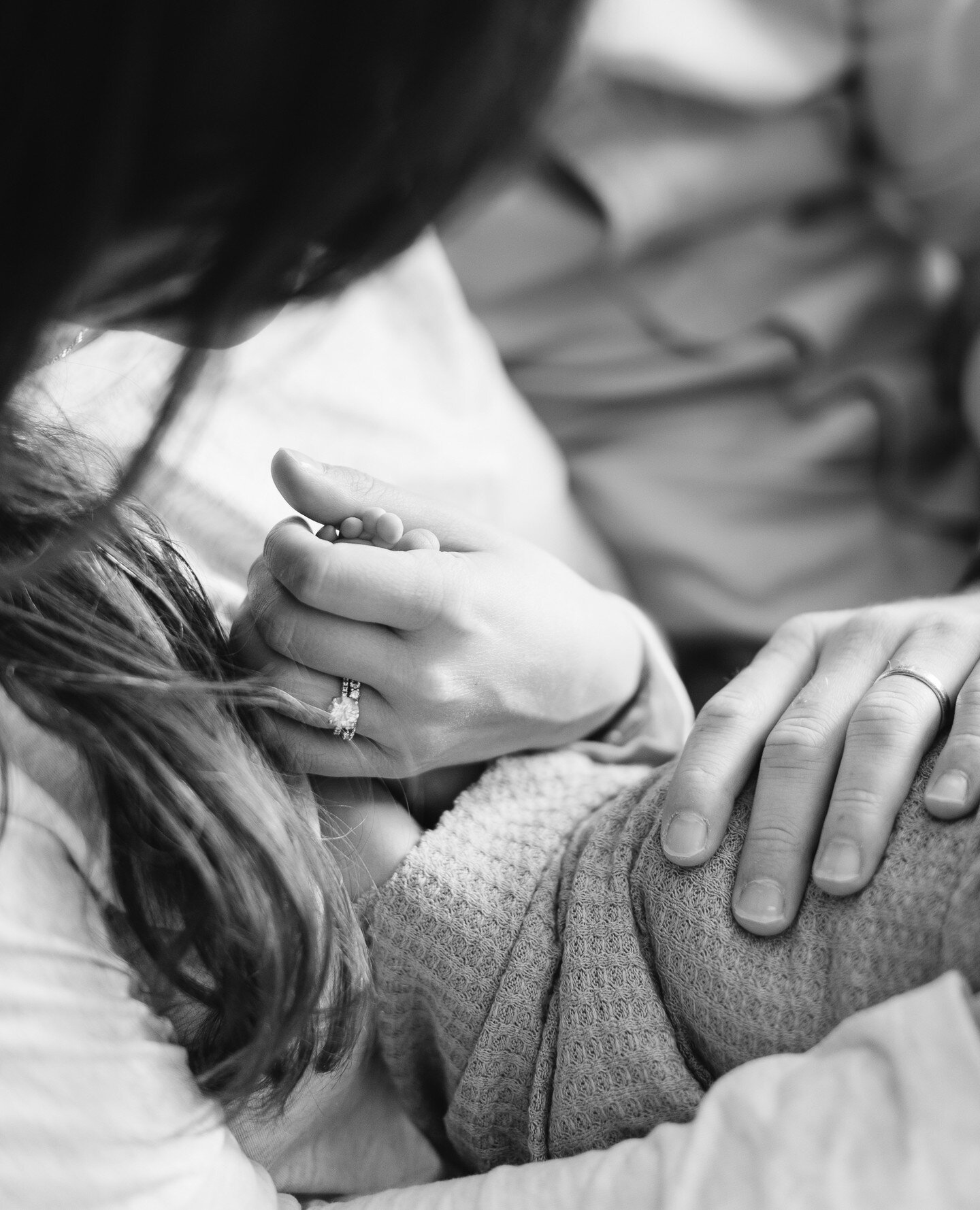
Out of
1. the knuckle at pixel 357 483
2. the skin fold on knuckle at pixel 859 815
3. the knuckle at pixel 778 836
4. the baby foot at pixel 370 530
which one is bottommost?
the knuckle at pixel 778 836

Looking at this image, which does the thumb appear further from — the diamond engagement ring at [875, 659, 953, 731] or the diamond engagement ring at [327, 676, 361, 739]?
the diamond engagement ring at [875, 659, 953, 731]

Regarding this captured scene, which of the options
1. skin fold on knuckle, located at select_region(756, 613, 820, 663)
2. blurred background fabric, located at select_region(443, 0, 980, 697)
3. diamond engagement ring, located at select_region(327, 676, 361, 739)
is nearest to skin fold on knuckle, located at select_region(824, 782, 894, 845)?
skin fold on knuckle, located at select_region(756, 613, 820, 663)

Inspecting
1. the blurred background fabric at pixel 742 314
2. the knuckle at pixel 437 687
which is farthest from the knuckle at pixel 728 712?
the blurred background fabric at pixel 742 314

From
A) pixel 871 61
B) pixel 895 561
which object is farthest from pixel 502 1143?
pixel 871 61

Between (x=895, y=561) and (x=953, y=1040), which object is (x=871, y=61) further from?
(x=953, y=1040)

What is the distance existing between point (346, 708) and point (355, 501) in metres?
0.10

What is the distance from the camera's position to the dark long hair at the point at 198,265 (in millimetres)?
280

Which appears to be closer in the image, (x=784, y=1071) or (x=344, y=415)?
(x=784, y=1071)

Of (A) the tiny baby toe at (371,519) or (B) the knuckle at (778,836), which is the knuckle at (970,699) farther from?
(A) the tiny baby toe at (371,519)

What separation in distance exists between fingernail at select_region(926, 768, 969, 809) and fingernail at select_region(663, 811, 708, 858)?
10 centimetres

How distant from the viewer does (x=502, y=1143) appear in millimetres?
570

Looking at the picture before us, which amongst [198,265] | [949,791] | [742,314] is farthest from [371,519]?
[742,314]

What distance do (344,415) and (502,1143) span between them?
0.44 meters

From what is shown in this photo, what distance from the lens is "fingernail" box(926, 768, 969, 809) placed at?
0.44 meters
